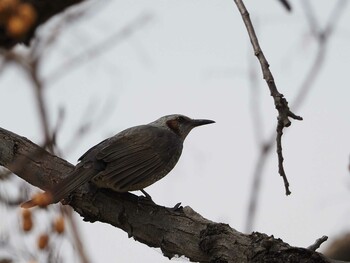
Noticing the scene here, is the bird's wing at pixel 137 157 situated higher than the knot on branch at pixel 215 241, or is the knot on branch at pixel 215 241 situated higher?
the bird's wing at pixel 137 157

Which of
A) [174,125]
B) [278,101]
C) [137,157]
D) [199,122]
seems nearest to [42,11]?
[137,157]

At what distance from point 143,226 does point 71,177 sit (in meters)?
0.50

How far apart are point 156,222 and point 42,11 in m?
1.68

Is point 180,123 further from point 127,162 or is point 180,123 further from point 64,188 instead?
point 64,188

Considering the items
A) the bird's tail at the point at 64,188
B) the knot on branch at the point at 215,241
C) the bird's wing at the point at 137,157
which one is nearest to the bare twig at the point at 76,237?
the bird's tail at the point at 64,188

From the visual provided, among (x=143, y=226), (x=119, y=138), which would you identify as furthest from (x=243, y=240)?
(x=119, y=138)

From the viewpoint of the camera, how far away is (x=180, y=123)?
5863 millimetres

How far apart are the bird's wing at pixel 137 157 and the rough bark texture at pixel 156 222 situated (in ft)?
0.30

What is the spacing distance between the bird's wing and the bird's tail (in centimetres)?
12

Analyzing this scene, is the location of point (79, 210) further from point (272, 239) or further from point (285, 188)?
point (285, 188)

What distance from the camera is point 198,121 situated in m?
5.91

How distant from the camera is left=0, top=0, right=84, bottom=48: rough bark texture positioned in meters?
5.10

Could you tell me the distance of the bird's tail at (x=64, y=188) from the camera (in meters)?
3.94

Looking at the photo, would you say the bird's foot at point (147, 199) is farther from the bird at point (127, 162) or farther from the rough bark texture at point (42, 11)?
the rough bark texture at point (42, 11)
